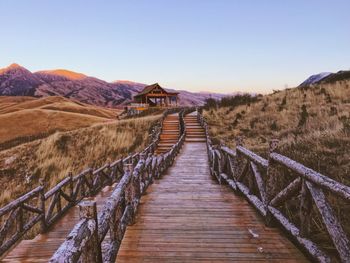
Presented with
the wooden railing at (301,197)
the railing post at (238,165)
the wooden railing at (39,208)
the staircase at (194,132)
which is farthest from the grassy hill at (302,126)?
the wooden railing at (39,208)

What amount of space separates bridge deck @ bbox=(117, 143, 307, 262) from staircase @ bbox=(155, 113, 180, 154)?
1376 centimetres

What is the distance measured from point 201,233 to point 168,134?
787 inches

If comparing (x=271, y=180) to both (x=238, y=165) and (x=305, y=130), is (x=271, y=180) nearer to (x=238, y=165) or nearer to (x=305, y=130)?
(x=238, y=165)

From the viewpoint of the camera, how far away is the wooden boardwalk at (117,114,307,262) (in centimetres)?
378

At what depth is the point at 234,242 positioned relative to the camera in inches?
165

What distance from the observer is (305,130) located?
1294 cm

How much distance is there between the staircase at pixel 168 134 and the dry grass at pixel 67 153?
1.51 meters

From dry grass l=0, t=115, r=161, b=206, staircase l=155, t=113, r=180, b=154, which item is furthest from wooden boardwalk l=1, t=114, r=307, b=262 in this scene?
staircase l=155, t=113, r=180, b=154

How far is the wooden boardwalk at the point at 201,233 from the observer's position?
12.4 feet

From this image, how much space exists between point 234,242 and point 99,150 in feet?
67.4

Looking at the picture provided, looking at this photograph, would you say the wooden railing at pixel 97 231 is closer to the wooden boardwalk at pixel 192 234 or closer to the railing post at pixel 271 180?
the wooden boardwalk at pixel 192 234

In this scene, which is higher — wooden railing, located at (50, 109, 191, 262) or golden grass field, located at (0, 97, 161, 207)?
wooden railing, located at (50, 109, 191, 262)

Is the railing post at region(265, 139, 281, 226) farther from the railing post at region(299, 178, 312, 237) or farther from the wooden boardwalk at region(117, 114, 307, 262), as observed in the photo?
the railing post at region(299, 178, 312, 237)

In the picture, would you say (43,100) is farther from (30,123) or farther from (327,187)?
(327,187)
